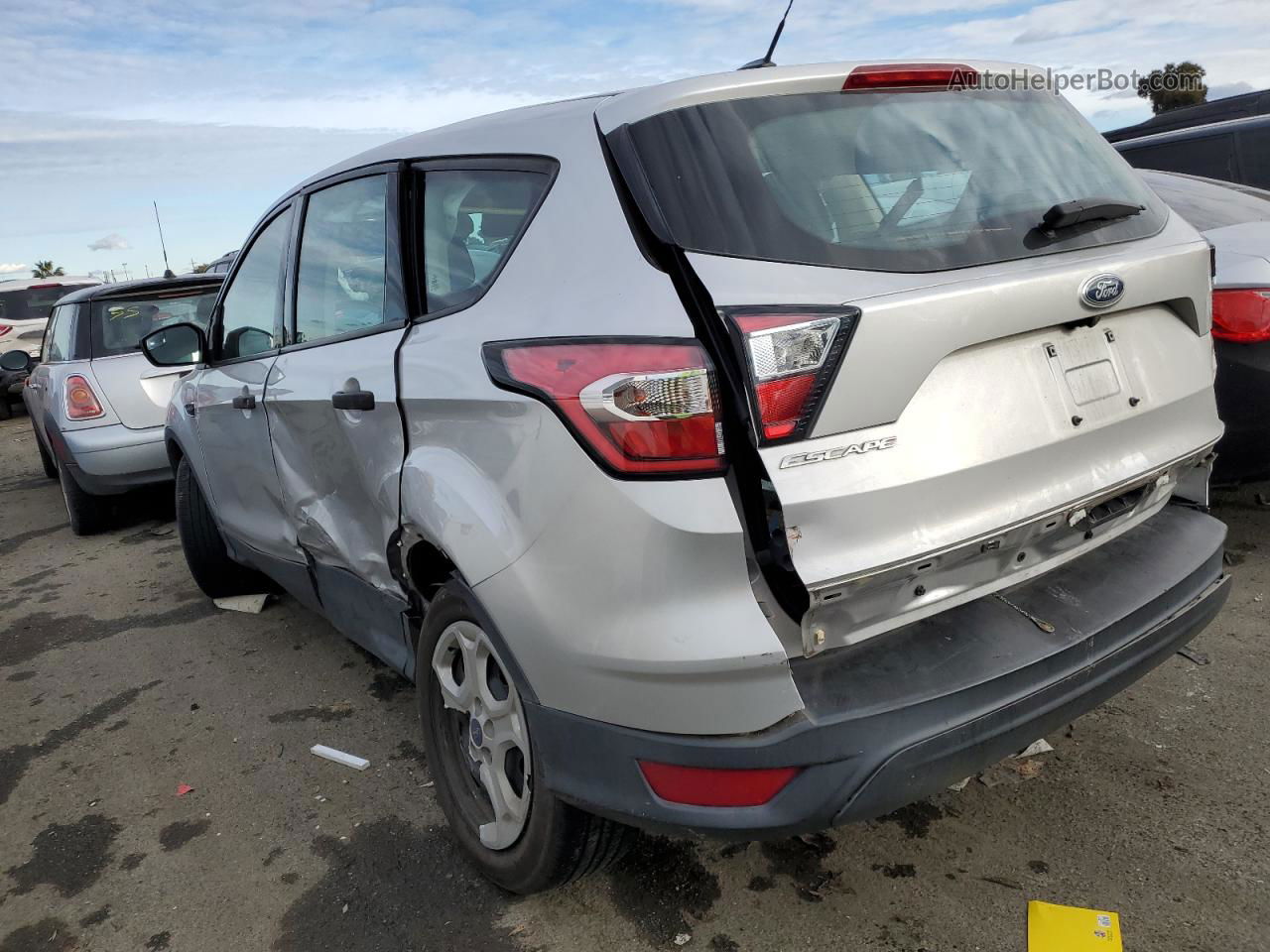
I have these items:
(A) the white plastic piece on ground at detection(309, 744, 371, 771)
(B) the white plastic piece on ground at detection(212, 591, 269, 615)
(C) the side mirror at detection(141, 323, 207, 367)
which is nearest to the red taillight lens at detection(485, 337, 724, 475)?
(A) the white plastic piece on ground at detection(309, 744, 371, 771)

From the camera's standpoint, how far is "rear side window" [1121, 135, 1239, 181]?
554cm

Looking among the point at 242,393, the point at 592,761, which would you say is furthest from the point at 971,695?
the point at 242,393

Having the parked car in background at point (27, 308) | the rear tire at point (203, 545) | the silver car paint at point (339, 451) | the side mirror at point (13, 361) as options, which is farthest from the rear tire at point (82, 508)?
the parked car in background at point (27, 308)

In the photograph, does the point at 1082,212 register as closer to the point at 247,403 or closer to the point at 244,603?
the point at 247,403

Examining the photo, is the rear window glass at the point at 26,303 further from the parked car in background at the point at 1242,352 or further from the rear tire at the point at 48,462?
the parked car in background at the point at 1242,352

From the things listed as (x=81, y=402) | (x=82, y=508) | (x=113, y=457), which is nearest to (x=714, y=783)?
(x=113, y=457)

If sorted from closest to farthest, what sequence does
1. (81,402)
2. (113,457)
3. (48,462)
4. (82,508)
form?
(113,457)
(81,402)
(82,508)
(48,462)

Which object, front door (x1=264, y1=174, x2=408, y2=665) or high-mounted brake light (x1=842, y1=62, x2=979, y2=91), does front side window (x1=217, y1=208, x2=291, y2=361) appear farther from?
high-mounted brake light (x1=842, y1=62, x2=979, y2=91)

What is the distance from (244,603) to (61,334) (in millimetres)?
3510

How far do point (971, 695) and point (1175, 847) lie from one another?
96 cm

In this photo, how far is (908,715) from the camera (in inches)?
69.5

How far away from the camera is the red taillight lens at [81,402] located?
640cm

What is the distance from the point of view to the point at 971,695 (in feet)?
5.98

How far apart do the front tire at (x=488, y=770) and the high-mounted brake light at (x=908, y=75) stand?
4.39ft
